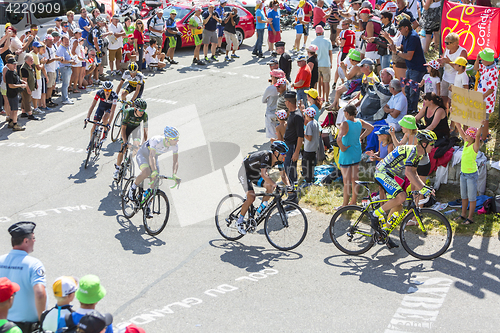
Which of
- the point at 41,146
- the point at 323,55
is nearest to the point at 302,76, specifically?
the point at 323,55

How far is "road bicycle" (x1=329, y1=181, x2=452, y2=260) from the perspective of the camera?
301 inches

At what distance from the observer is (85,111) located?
14812mm

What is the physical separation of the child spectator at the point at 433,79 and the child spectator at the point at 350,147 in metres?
2.37

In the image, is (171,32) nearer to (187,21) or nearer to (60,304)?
(187,21)

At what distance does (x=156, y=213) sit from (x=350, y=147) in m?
3.56

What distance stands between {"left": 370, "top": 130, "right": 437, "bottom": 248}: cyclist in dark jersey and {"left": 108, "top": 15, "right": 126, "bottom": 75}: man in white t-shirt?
1267cm

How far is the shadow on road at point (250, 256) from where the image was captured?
789 cm

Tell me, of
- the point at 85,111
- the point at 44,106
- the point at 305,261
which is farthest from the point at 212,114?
the point at 305,261

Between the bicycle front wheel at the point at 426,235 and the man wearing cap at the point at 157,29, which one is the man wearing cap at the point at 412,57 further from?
the man wearing cap at the point at 157,29

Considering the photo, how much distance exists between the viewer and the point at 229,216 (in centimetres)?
864

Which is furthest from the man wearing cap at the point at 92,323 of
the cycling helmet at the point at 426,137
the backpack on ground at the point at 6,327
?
the cycling helmet at the point at 426,137

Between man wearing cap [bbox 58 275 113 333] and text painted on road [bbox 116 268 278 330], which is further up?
man wearing cap [bbox 58 275 113 333]

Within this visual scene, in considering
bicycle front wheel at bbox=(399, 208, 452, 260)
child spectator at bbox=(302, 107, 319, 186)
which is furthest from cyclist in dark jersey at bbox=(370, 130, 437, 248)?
child spectator at bbox=(302, 107, 319, 186)

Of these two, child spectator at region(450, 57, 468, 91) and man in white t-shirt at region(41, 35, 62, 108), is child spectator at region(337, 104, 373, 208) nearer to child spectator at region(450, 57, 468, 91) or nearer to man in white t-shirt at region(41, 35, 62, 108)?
child spectator at region(450, 57, 468, 91)
